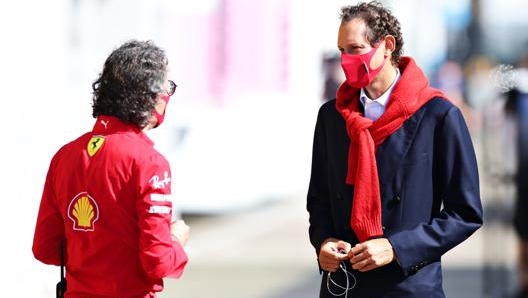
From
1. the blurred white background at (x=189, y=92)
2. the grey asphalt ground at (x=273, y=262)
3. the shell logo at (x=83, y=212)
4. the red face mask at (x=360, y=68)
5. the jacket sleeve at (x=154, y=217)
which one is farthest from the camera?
the grey asphalt ground at (x=273, y=262)

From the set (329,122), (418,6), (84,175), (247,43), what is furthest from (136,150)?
(418,6)

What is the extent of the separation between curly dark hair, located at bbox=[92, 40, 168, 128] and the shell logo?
0.28 meters

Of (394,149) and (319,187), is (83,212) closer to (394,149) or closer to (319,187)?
(319,187)

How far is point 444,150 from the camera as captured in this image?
13.3 feet

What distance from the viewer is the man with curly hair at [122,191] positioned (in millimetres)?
3939

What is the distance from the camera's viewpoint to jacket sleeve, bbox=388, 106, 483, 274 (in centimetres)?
400

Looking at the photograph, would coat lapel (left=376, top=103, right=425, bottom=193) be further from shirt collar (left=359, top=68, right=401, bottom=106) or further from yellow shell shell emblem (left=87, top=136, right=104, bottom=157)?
yellow shell shell emblem (left=87, top=136, right=104, bottom=157)

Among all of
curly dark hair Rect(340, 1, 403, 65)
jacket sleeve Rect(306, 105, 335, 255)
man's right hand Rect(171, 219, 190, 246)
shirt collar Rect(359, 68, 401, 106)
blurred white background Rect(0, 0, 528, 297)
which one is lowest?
blurred white background Rect(0, 0, 528, 297)

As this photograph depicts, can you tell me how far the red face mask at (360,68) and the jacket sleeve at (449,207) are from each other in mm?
278

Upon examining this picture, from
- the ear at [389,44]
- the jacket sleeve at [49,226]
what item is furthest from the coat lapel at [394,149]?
the jacket sleeve at [49,226]

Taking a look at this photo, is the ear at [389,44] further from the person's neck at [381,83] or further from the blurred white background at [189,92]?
the blurred white background at [189,92]

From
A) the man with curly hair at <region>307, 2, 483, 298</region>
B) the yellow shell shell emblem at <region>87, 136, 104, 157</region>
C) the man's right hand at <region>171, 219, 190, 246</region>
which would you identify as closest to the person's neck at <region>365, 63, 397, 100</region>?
the man with curly hair at <region>307, 2, 483, 298</region>

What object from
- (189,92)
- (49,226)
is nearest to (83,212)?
(49,226)

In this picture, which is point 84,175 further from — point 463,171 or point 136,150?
point 463,171
